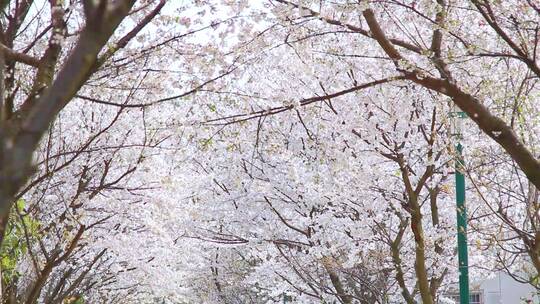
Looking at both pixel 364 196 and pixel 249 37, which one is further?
pixel 364 196

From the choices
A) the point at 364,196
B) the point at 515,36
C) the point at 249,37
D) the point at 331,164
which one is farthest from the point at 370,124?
the point at 515,36

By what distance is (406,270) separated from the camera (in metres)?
12.9

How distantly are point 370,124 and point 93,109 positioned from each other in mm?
5071

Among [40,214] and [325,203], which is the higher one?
[325,203]

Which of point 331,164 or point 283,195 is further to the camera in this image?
point 283,195

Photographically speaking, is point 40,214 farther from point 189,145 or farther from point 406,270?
point 406,270

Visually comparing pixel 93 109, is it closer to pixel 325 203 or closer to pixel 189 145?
pixel 189 145

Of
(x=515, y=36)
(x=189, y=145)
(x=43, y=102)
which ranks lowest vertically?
(x=43, y=102)

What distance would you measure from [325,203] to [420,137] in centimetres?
256

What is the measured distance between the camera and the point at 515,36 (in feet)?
21.1

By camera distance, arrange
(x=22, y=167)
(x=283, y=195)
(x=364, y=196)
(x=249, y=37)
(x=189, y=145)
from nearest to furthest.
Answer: (x=22, y=167) → (x=249, y=37) → (x=189, y=145) → (x=364, y=196) → (x=283, y=195)

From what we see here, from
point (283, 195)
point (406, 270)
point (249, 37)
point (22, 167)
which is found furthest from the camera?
point (283, 195)

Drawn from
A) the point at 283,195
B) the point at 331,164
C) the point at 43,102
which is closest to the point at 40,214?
the point at 283,195

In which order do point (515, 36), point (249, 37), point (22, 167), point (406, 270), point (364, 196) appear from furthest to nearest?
1. point (406, 270)
2. point (364, 196)
3. point (249, 37)
4. point (515, 36)
5. point (22, 167)
